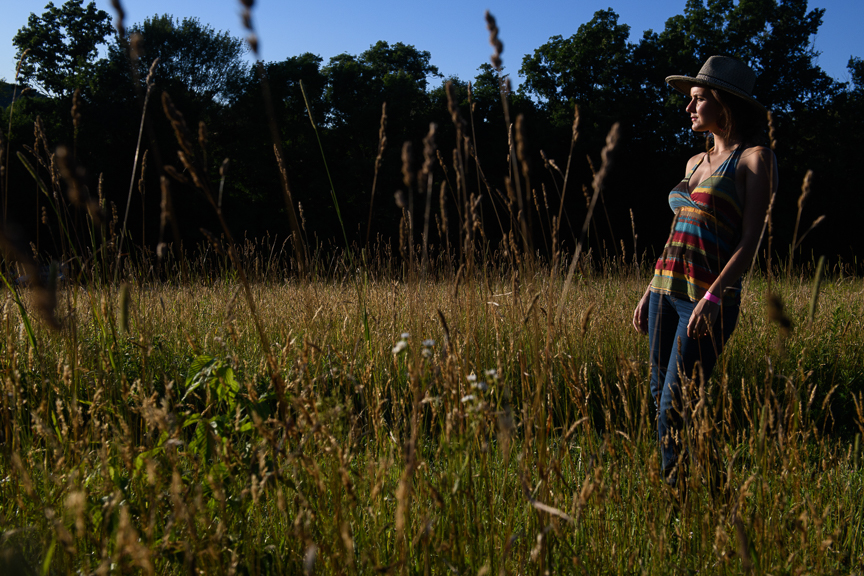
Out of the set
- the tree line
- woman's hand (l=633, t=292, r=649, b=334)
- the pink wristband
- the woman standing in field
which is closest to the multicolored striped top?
the woman standing in field

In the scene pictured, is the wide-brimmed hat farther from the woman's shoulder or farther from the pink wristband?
the pink wristband

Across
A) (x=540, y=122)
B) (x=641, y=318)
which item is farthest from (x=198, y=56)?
(x=641, y=318)

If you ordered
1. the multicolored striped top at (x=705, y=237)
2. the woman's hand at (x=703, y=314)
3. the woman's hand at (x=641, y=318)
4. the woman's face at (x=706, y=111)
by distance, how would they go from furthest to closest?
the woman's hand at (x=641, y=318)
the woman's face at (x=706, y=111)
the multicolored striped top at (x=705, y=237)
the woman's hand at (x=703, y=314)

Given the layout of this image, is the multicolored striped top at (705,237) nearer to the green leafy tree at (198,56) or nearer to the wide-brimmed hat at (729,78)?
the wide-brimmed hat at (729,78)

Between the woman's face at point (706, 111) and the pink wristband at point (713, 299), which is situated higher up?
the woman's face at point (706, 111)

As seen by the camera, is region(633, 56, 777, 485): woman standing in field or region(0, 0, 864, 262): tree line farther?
region(0, 0, 864, 262): tree line

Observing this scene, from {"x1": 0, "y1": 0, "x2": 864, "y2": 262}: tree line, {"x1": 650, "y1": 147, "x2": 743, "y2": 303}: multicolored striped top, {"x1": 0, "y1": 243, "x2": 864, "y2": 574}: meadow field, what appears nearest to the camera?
{"x1": 0, "y1": 243, "x2": 864, "y2": 574}: meadow field

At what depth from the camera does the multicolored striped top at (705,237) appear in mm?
1997

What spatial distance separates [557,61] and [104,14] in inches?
653

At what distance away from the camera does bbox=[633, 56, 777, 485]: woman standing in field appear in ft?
6.15

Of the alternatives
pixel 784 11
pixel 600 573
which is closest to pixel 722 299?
pixel 600 573

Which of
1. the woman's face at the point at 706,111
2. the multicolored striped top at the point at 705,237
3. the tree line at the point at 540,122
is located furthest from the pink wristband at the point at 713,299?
the tree line at the point at 540,122

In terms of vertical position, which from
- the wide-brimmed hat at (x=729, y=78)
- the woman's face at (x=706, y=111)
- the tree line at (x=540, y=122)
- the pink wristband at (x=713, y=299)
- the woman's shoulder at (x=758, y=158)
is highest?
the tree line at (x=540, y=122)

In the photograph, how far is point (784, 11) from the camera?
20953mm
